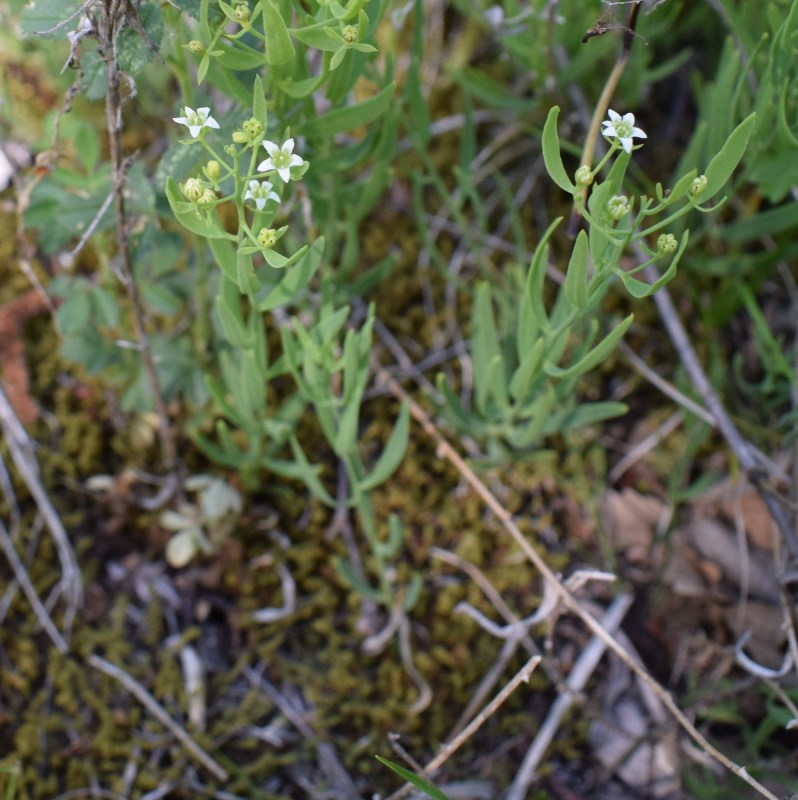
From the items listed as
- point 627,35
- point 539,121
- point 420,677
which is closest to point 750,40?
point 627,35

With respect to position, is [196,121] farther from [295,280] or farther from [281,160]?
[295,280]

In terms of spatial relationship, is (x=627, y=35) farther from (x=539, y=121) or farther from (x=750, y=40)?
(x=539, y=121)

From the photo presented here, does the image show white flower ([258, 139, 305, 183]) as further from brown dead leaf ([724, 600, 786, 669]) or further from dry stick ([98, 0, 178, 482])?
brown dead leaf ([724, 600, 786, 669])

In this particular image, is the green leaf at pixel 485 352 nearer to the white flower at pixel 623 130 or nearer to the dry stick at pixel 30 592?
the white flower at pixel 623 130

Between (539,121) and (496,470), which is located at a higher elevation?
(539,121)

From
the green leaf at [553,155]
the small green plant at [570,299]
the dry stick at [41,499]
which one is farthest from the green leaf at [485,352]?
the dry stick at [41,499]

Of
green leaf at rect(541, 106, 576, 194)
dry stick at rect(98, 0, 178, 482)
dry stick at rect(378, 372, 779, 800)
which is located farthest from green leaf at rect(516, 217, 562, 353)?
dry stick at rect(98, 0, 178, 482)
